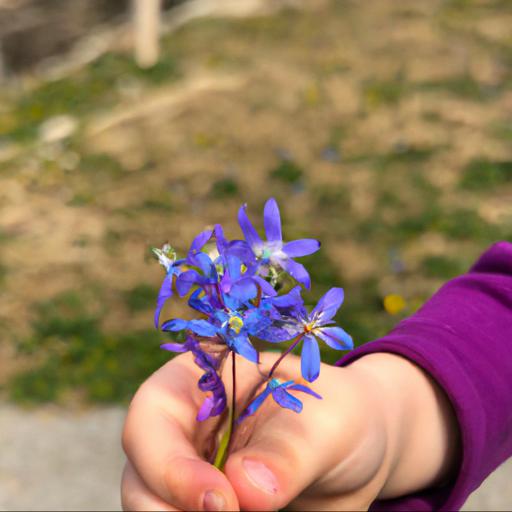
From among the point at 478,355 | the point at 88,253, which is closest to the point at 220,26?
the point at 88,253

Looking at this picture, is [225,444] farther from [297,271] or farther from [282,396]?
[297,271]

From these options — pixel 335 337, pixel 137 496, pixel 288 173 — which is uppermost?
pixel 335 337

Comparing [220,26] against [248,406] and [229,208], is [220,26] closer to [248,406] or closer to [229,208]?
[229,208]

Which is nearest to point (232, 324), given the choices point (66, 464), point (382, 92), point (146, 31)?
point (66, 464)

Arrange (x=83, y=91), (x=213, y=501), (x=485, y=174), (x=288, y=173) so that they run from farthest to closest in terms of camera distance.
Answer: (x=83, y=91)
(x=288, y=173)
(x=485, y=174)
(x=213, y=501)

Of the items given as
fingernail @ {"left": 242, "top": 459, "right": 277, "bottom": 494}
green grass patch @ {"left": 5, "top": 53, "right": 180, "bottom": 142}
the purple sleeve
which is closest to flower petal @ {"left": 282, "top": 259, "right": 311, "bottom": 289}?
fingernail @ {"left": 242, "top": 459, "right": 277, "bottom": 494}

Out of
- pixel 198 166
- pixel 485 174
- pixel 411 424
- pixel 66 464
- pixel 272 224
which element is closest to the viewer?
pixel 272 224
